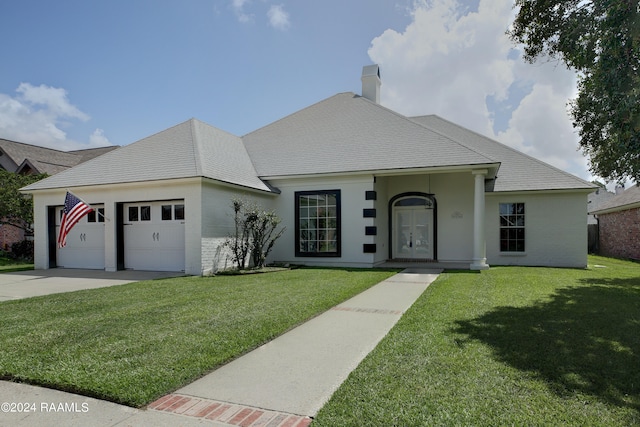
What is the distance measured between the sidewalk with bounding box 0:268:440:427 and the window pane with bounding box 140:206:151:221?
9.27 metres

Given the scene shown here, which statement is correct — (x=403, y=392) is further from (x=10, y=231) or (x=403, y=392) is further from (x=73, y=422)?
(x=10, y=231)

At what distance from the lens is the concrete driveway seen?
341 inches

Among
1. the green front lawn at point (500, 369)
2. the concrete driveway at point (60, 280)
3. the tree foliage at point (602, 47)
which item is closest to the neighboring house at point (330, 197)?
the concrete driveway at point (60, 280)

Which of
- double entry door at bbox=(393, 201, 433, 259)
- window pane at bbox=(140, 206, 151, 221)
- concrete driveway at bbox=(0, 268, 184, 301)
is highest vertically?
window pane at bbox=(140, 206, 151, 221)

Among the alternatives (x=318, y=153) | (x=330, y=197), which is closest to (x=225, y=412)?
(x=330, y=197)

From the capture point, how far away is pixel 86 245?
13.4m

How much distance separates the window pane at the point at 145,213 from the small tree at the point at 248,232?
279 centimetres

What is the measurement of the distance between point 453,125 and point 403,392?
17.1 meters

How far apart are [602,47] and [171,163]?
11467 mm

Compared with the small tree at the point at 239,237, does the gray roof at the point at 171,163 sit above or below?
above

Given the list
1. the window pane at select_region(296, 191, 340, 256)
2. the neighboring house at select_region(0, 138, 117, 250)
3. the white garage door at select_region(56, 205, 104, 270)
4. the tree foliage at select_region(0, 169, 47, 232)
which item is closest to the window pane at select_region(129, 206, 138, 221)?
the white garage door at select_region(56, 205, 104, 270)

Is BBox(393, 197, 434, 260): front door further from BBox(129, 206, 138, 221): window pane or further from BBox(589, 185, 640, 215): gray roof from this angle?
BBox(589, 185, 640, 215): gray roof

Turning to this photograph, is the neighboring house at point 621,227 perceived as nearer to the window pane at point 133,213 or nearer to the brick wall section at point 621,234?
the brick wall section at point 621,234

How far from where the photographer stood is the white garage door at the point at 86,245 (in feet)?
43.4
